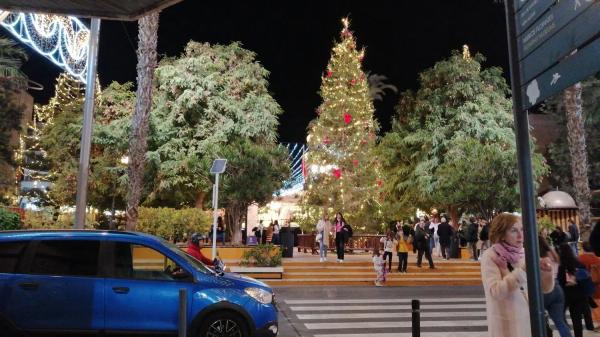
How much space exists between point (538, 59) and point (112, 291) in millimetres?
6028

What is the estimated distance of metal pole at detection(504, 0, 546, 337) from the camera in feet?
12.1

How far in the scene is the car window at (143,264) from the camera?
7.29 metres

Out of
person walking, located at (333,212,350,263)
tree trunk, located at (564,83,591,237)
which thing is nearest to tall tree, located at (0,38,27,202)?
person walking, located at (333,212,350,263)

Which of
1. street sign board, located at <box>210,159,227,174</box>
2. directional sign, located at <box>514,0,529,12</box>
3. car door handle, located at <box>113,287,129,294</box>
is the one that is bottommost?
car door handle, located at <box>113,287,129,294</box>

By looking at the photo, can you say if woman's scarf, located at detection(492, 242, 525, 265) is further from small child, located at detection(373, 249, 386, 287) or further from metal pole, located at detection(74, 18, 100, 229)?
small child, located at detection(373, 249, 386, 287)

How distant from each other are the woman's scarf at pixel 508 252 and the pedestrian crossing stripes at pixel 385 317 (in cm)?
532

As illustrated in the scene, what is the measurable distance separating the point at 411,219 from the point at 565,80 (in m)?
35.0

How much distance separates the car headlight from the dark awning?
441 centimetres

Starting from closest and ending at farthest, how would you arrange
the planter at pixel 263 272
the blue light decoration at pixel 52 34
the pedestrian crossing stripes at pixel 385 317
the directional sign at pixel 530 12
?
1. the directional sign at pixel 530 12
2. the pedestrian crossing stripes at pixel 385 317
3. the planter at pixel 263 272
4. the blue light decoration at pixel 52 34

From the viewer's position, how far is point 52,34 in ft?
72.3

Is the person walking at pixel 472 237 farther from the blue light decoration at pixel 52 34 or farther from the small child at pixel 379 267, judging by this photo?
the blue light decoration at pixel 52 34

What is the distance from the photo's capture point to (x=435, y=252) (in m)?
24.7

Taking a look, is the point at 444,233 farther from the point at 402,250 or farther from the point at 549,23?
the point at 549,23

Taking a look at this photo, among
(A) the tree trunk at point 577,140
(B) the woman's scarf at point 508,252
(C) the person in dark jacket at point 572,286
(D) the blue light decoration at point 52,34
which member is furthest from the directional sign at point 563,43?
(A) the tree trunk at point 577,140
